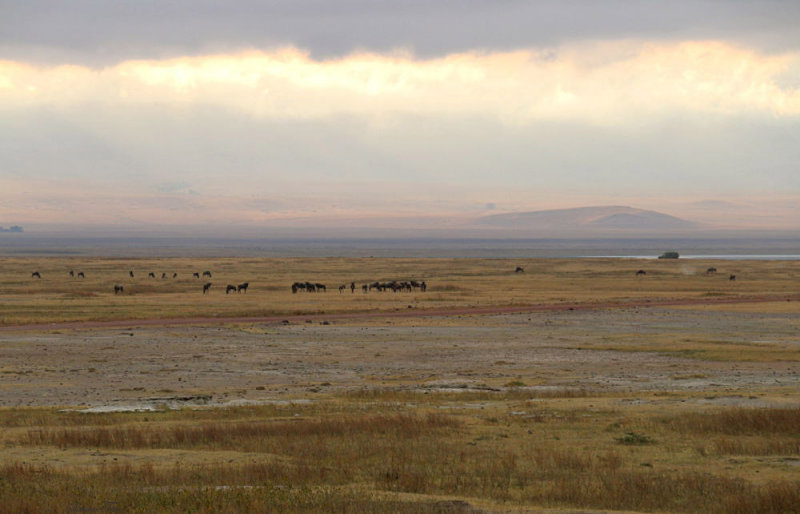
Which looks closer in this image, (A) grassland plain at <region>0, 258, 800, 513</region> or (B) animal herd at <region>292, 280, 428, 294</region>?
(A) grassland plain at <region>0, 258, 800, 513</region>

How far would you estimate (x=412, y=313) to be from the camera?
200 feet

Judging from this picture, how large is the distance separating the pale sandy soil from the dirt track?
2.57 meters

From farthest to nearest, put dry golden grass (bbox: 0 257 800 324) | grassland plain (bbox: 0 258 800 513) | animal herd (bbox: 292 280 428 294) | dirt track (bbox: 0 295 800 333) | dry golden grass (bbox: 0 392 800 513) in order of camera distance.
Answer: animal herd (bbox: 292 280 428 294) → dry golden grass (bbox: 0 257 800 324) → dirt track (bbox: 0 295 800 333) → grassland plain (bbox: 0 258 800 513) → dry golden grass (bbox: 0 392 800 513)

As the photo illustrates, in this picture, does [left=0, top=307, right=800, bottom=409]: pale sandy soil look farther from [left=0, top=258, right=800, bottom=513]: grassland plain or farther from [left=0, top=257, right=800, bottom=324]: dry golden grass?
[left=0, top=257, right=800, bottom=324]: dry golden grass

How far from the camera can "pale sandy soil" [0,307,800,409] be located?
28.0 m

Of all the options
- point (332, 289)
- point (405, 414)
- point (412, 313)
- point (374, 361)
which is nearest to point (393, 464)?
point (405, 414)

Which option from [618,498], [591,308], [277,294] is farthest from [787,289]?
[618,498]

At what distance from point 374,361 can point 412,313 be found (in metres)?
23.9

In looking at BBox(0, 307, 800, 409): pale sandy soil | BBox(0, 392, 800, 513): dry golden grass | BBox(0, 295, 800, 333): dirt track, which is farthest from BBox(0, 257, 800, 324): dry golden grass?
BBox(0, 392, 800, 513): dry golden grass

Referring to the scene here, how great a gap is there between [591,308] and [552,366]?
30191 millimetres

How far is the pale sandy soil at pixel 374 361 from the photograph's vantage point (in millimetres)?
28000

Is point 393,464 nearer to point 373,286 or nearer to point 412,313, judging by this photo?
point 412,313

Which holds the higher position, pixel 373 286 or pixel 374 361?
pixel 373 286

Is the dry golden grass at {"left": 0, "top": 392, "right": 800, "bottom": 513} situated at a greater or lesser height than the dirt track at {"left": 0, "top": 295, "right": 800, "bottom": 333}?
greater
